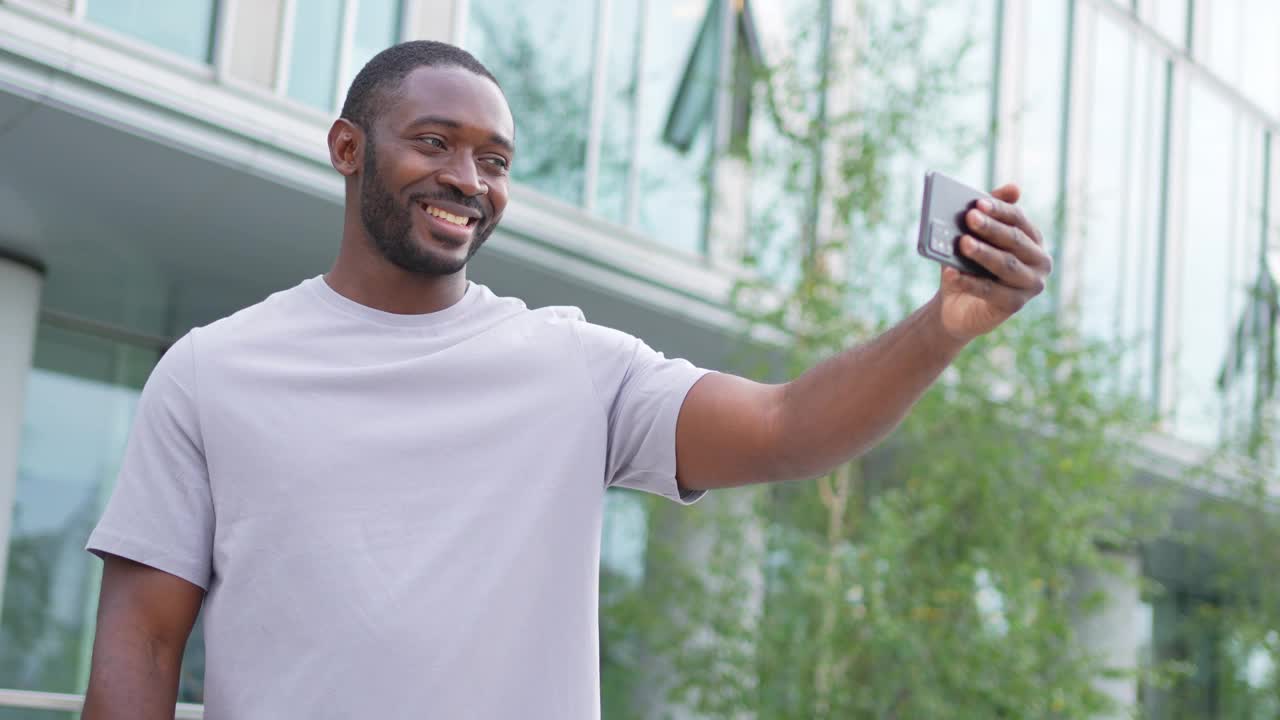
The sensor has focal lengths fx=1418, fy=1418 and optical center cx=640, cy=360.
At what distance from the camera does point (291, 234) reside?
7090mm

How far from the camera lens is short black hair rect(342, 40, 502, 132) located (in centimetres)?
170

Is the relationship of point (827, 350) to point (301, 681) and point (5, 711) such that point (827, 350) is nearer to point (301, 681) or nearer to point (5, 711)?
point (5, 711)

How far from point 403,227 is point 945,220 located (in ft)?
2.12

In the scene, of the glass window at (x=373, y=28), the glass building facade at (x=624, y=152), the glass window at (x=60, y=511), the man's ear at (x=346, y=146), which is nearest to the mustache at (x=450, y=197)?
the man's ear at (x=346, y=146)

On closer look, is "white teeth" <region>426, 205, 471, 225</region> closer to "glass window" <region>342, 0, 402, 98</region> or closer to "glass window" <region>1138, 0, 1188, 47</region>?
"glass window" <region>342, 0, 402, 98</region>

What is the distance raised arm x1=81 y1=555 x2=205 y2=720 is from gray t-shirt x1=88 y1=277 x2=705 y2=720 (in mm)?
32

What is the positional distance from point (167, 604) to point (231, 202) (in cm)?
537

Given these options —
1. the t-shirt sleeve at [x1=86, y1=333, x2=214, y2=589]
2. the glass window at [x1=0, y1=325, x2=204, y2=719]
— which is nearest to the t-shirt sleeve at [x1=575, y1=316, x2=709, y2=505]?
the t-shirt sleeve at [x1=86, y1=333, x2=214, y2=589]

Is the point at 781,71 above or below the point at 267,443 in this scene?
above

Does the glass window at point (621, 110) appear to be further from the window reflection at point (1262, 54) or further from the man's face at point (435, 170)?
the window reflection at point (1262, 54)

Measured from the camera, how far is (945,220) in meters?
1.36

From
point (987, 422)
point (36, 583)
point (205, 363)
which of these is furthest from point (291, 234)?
point (205, 363)

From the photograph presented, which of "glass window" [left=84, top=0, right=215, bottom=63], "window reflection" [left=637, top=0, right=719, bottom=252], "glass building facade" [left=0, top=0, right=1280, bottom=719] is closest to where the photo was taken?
"glass window" [left=84, top=0, right=215, bottom=63]

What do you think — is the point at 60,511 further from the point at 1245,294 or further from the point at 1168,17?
the point at 1168,17
